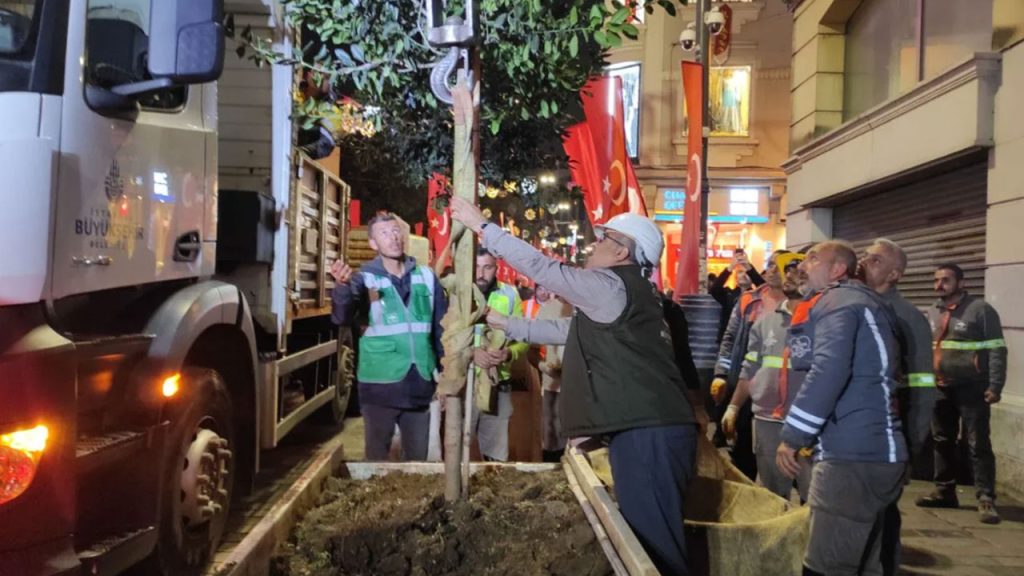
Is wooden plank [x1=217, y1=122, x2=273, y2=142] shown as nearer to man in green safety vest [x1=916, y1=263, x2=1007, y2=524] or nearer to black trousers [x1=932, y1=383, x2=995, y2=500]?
man in green safety vest [x1=916, y1=263, x2=1007, y2=524]

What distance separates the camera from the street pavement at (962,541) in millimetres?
5352

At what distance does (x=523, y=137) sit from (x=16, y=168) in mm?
3518

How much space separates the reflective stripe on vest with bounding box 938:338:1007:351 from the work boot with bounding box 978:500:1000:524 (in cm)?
116

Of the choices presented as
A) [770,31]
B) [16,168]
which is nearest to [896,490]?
[16,168]

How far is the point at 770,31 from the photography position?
24.8m

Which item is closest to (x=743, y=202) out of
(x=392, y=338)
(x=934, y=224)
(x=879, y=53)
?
(x=879, y=53)

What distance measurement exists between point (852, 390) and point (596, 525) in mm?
1291

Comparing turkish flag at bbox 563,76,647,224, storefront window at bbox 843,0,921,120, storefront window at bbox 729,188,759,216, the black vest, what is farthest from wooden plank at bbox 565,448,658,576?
storefront window at bbox 729,188,759,216

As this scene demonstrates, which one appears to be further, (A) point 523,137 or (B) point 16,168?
(A) point 523,137

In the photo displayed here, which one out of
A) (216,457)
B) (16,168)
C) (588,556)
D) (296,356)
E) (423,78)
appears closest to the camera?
(16,168)

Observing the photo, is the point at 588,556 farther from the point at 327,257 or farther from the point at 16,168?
the point at 327,257

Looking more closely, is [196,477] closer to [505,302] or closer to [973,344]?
[505,302]

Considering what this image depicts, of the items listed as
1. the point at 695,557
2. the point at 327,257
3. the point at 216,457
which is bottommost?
the point at 695,557

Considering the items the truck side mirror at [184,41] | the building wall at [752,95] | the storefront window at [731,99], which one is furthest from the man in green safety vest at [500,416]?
the storefront window at [731,99]
